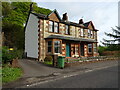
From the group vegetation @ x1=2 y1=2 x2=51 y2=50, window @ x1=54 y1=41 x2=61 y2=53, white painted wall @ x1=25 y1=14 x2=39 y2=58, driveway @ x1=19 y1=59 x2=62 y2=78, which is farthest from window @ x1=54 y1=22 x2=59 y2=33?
vegetation @ x1=2 y1=2 x2=51 y2=50

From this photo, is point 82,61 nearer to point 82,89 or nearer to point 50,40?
point 50,40

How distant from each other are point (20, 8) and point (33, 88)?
3049 cm

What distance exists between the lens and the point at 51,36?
57.8 feet

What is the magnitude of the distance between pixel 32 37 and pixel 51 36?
3728 millimetres

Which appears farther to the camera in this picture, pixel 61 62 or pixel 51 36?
pixel 51 36

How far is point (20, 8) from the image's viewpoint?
103 feet

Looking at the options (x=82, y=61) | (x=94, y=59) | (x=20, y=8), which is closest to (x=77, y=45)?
(x=94, y=59)

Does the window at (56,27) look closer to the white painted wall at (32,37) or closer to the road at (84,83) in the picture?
the white painted wall at (32,37)

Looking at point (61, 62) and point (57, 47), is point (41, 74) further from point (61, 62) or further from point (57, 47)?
point (57, 47)

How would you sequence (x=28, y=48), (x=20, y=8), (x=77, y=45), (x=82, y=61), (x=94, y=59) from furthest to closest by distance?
(x=20, y=8), (x=77, y=45), (x=28, y=48), (x=94, y=59), (x=82, y=61)

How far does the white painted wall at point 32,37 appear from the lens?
17841 millimetres

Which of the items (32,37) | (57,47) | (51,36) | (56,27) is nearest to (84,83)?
(57,47)

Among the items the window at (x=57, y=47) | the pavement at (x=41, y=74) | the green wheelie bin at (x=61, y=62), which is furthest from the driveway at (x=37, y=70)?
the window at (x=57, y=47)

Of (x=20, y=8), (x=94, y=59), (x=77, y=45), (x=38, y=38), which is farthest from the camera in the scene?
(x=20, y=8)
